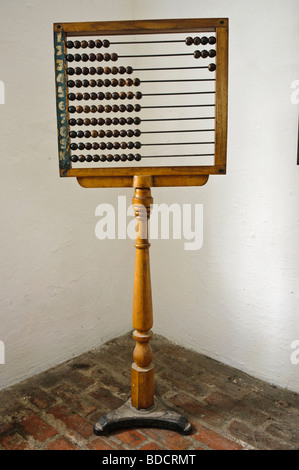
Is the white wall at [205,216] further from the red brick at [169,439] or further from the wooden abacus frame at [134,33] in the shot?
the red brick at [169,439]

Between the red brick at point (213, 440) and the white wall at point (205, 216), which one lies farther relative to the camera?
the white wall at point (205, 216)

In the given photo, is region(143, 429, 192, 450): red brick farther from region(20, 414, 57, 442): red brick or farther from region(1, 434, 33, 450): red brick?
region(1, 434, 33, 450): red brick

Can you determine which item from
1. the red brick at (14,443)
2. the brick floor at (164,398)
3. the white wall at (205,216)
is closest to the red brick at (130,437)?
the brick floor at (164,398)

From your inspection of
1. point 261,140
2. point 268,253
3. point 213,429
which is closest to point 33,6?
point 261,140

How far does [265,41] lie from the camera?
8.56ft

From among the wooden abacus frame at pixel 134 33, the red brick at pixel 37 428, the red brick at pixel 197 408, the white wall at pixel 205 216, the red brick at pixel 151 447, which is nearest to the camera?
the wooden abacus frame at pixel 134 33

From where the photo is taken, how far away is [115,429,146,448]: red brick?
7.47 feet

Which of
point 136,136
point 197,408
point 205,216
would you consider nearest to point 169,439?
point 197,408

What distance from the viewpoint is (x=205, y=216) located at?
3125 mm

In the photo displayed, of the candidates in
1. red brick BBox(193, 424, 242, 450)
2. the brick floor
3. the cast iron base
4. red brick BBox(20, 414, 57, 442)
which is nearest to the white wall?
the brick floor

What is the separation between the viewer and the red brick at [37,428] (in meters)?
2.34

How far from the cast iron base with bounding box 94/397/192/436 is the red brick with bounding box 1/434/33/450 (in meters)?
0.39

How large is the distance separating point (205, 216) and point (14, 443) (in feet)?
6.37
